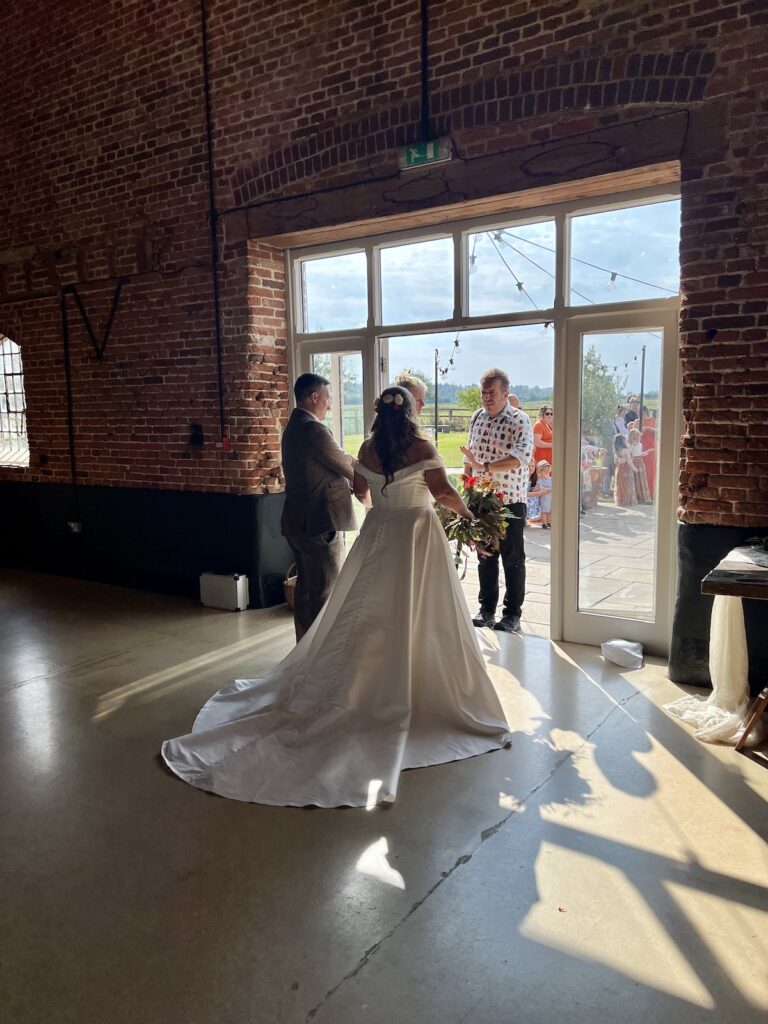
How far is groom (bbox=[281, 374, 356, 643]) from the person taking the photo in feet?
14.9

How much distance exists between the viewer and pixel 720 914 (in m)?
2.46

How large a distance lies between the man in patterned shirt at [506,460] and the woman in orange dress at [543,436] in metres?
2.57

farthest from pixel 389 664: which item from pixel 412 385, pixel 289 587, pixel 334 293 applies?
pixel 334 293

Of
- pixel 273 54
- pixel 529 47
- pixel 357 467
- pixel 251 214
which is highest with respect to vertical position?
pixel 273 54

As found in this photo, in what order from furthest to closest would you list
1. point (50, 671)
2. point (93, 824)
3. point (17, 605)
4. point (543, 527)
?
1. point (543, 527)
2. point (17, 605)
3. point (50, 671)
4. point (93, 824)

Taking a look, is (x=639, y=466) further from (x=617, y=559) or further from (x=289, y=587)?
(x=289, y=587)

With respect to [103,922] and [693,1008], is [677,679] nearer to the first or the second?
[693,1008]

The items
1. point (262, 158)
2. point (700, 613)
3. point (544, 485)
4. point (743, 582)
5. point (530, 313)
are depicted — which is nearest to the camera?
point (743, 582)

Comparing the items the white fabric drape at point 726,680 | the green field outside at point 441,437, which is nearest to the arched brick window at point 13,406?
the green field outside at point 441,437

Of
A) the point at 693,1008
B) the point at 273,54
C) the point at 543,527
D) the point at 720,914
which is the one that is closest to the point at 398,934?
the point at 693,1008

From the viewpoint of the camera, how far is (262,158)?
5.88 m

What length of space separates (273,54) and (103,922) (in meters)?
→ 5.68

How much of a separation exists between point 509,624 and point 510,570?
40cm

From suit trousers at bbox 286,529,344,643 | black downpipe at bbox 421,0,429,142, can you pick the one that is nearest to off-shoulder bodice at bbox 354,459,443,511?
suit trousers at bbox 286,529,344,643
